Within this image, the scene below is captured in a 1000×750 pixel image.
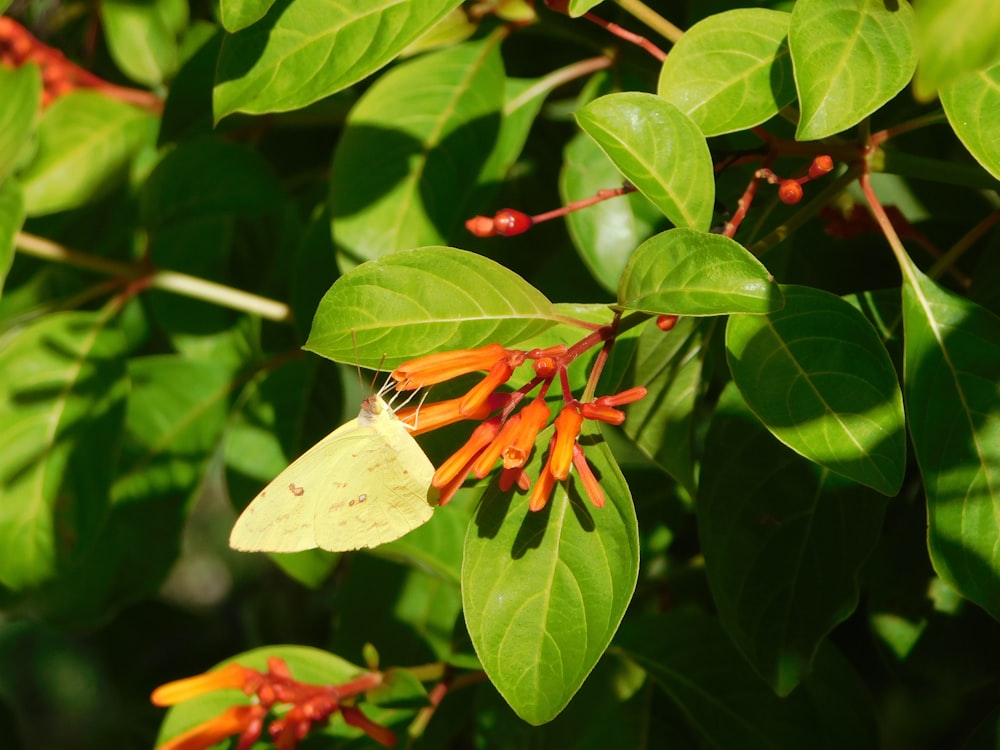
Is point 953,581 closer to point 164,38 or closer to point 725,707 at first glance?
point 725,707

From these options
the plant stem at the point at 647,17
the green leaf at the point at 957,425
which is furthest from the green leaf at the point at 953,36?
the plant stem at the point at 647,17

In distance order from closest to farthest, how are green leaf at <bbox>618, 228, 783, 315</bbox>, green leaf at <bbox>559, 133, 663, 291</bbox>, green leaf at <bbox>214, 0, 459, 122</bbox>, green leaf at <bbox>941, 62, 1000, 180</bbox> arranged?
green leaf at <bbox>618, 228, 783, 315</bbox>
green leaf at <bbox>941, 62, 1000, 180</bbox>
green leaf at <bbox>214, 0, 459, 122</bbox>
green leaf at <bbox>559, 133, 663, 291</bbox>

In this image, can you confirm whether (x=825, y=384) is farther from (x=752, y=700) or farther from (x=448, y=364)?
(x=752, y=700)

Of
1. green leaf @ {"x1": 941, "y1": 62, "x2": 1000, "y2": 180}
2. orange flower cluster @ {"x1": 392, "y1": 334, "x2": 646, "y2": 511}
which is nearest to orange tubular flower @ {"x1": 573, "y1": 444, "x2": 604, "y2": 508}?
orange flower cluster @ {"x1": 392, "y1": 334, "x2": 646, "y2": 511}

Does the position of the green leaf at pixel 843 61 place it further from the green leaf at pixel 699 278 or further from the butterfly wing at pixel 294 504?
the butterfly wing at pixel 294 504

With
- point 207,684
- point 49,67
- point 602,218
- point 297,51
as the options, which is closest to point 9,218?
point 49,67

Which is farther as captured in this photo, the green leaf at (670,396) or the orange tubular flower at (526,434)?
the green leaf at (670,396)

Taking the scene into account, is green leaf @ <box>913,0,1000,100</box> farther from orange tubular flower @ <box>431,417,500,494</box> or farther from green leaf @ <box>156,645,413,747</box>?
green leaf @ <box>156,645,413,747</box>
